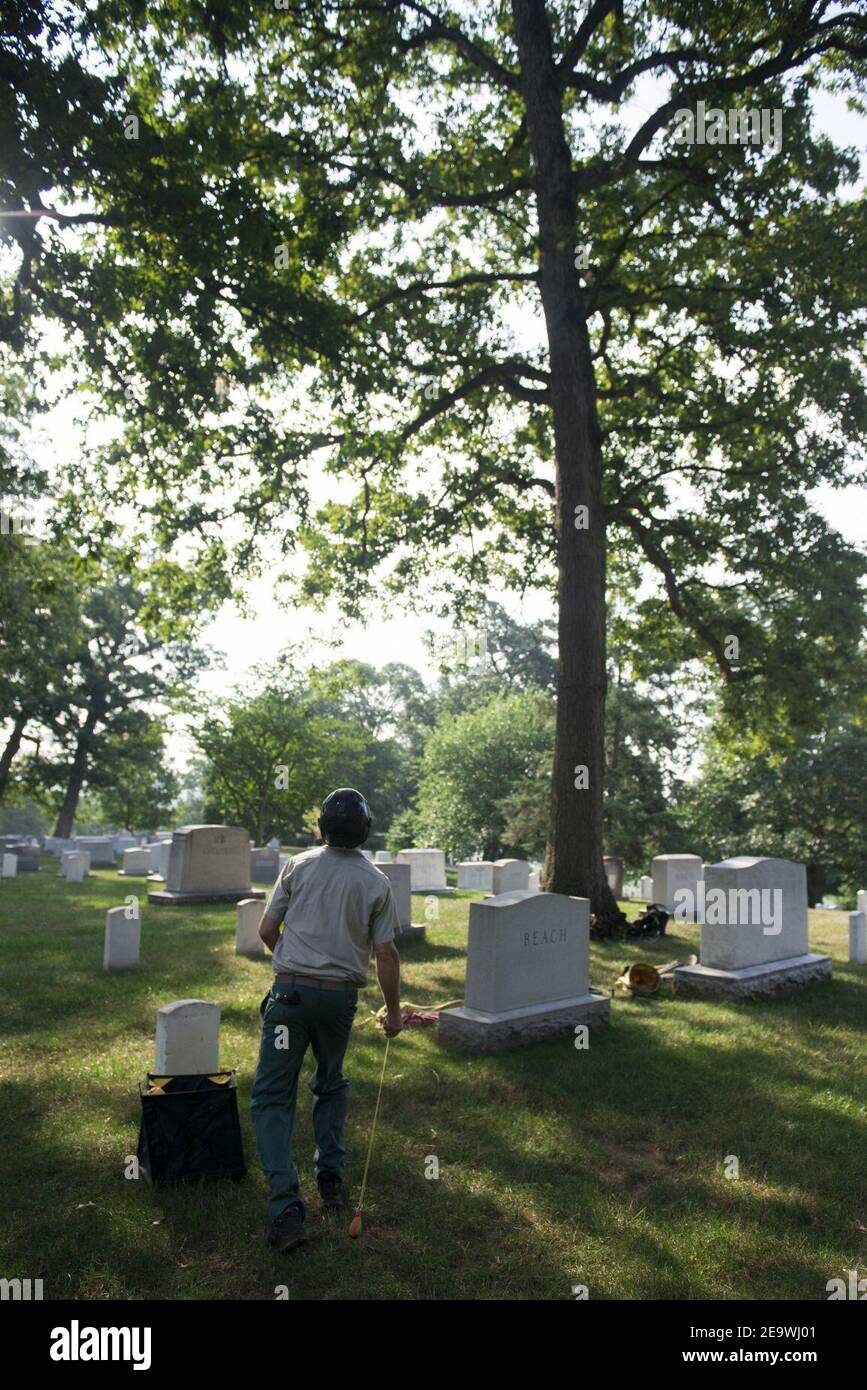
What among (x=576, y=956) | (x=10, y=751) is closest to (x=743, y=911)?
(x=576, y=956)

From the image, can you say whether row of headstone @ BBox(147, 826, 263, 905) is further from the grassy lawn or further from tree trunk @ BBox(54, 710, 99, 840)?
tree trunk @ BBox(54, 710, 99, 840)

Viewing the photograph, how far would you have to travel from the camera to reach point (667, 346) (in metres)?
15.8

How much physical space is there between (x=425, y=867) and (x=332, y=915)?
54.9ft

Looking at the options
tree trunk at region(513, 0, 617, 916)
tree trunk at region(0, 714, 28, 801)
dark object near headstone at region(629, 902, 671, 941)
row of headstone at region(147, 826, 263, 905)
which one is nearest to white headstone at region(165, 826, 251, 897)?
row of headstone at region(147, 826, 263, 905)

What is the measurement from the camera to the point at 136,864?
76.6 ft

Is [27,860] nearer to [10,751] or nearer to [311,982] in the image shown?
[10,751]

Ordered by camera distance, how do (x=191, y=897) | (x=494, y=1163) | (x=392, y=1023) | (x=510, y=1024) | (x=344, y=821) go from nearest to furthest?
(x=392, y=1023), (x=344, y=821), (x=494, y=1163), (x=510, y=1024), (x=191, y=897)

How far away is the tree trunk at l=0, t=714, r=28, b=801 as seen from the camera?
125ft

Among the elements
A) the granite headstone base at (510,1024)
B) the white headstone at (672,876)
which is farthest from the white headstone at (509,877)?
the granite headstone base at (510,1024)

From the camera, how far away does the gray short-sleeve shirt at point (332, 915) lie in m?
4.26

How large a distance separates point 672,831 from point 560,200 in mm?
22837

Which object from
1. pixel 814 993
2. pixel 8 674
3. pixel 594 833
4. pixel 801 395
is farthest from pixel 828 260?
pixel 8 674

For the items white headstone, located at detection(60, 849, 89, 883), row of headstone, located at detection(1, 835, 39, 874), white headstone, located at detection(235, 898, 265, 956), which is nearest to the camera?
white headstone, located at detection(235, 898, 265, 956)

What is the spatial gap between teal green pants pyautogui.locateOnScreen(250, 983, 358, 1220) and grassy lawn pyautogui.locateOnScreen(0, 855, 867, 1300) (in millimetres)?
267
